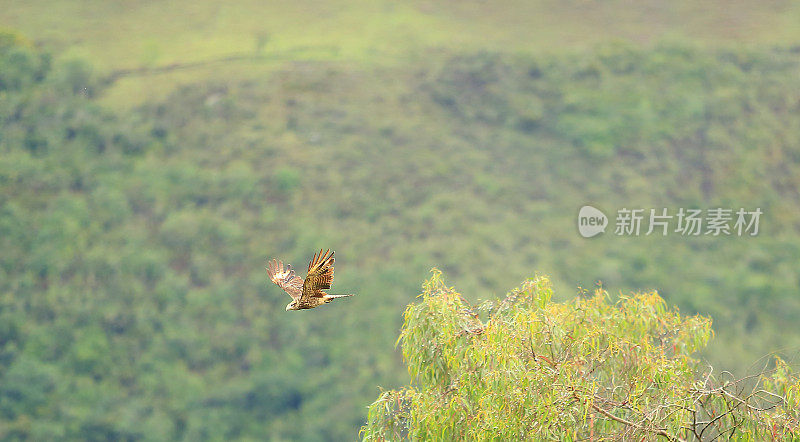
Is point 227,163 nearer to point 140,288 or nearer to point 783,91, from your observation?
point 140,288

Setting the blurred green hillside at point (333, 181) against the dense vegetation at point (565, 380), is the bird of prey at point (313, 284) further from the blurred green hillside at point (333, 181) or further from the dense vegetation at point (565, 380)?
the blurred green hillside at point (333, 181)

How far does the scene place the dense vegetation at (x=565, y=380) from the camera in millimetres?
5320

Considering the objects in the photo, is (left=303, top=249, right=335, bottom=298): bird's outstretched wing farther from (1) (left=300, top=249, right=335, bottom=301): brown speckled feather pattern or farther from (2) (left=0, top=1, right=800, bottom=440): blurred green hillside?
(2) (left=0, top=1, right=800, bottom=440): blurred green hillside

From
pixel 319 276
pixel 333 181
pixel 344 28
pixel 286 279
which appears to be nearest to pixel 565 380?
pixel 319 276

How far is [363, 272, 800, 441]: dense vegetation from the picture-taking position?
5.32 metres

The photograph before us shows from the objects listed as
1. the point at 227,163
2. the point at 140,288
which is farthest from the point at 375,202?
the point at 140,288

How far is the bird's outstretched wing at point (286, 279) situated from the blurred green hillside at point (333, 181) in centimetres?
2782

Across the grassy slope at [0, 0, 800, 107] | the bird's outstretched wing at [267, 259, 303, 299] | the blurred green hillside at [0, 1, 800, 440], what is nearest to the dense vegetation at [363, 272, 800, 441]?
the bird's outstretched wing at [267, 259, 303, 299]

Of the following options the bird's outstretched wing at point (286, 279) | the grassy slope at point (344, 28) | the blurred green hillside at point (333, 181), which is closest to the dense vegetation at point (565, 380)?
the bird's outstretched wing at point (286, 279)

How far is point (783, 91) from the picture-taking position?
1718 inches

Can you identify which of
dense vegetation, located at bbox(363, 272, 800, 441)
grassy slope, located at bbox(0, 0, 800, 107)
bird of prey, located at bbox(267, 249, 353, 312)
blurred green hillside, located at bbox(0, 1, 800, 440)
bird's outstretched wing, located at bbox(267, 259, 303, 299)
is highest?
grassy slope, located at bbox(0, 0, 800, 107)

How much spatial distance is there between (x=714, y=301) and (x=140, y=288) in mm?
22155

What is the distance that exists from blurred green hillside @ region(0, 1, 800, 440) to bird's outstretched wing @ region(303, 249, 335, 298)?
28.4 metres

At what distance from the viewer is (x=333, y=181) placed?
39.1 metres
